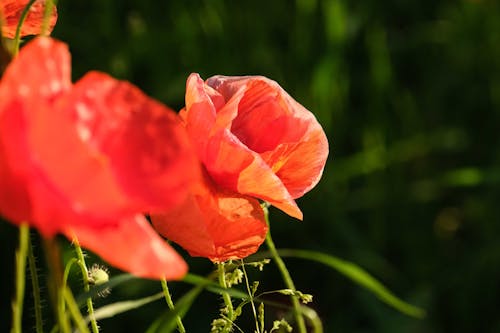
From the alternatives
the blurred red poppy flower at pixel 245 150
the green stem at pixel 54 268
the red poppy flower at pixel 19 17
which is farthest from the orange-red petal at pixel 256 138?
the green stem at pixel 54 268

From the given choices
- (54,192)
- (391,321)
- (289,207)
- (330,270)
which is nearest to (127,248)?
(54,192)

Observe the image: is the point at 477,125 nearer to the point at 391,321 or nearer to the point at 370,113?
the point at 370,113

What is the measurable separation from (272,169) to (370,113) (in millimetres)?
1497

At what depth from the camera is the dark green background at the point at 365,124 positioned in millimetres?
2033

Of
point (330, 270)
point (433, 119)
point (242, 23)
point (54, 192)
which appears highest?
point (54, 192)

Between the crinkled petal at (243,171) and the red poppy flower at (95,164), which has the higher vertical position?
the red poppy flower at (95,164)

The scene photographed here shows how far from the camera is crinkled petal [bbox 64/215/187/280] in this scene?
0.50m

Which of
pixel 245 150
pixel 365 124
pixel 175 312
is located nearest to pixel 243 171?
pixel 245 150

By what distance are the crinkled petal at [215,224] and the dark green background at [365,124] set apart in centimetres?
114

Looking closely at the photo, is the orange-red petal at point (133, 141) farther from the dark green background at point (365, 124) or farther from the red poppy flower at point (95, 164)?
the dark green background at point (365, 124)

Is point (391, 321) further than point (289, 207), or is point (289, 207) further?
point (391, 321)

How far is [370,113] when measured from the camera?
223 cm

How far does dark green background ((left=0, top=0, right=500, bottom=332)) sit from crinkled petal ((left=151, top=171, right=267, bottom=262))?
3.74ft

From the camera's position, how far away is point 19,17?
28.7 inches
